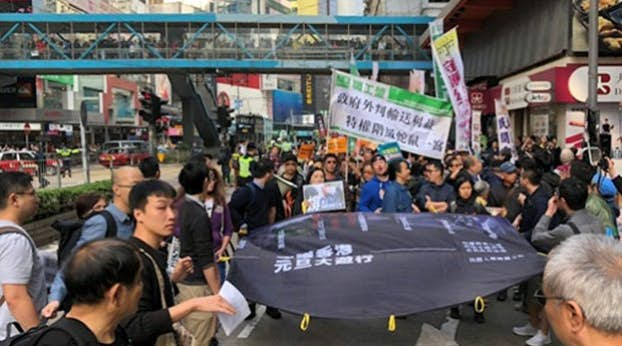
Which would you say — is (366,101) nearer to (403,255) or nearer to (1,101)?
(403,255)

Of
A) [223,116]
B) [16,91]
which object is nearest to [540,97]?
[223,116]

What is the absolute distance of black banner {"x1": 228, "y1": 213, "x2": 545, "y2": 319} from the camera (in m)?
4.05

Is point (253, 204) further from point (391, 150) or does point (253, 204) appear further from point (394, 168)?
point (391, 150)

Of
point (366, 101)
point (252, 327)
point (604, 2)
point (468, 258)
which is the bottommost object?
point (252, 327)

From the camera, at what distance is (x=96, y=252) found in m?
1.92

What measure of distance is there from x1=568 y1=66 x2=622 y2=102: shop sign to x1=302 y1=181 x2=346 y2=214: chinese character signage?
38.1 feet

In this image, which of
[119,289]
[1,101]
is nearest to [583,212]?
[119,289]

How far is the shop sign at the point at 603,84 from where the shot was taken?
628 inches

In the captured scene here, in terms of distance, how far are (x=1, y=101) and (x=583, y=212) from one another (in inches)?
1909

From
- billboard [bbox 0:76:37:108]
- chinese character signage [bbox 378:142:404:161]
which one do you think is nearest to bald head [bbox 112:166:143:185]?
chinese character signage [bbox 378:142:404:161]

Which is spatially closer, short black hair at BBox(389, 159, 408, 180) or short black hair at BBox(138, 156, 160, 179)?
short black hair at BBox(138, 156, 160, 179)

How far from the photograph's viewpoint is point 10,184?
3.10 meters

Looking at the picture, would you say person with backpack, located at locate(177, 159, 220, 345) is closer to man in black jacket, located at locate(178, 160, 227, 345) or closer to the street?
man in black jacket, located at locate(178, 160, 227, 345)

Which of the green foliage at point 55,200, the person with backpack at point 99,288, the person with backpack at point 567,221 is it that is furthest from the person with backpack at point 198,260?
the green foliage at point 55,200
